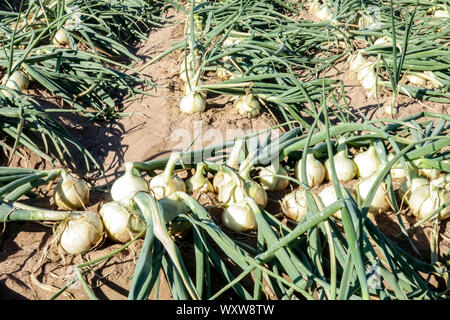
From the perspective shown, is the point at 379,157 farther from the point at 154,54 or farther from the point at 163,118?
the point at 154,54

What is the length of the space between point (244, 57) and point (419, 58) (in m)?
1.23

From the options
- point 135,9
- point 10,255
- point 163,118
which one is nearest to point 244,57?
point 163,118

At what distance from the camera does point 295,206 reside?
185cm

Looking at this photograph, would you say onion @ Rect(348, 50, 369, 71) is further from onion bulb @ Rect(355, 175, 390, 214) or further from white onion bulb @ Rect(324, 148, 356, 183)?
onion bulb @ Rect(355, 175, 390, 214)

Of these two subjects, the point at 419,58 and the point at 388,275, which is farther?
the point at 419,58

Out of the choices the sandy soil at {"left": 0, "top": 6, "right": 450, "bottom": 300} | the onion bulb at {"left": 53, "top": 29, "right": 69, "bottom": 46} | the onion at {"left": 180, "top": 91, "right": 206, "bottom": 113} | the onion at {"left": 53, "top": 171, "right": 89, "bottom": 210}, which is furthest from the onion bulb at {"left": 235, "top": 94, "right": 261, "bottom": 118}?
the onion bulb at {"left": 53, "top": 29, "right": 69, "bottom": 46}

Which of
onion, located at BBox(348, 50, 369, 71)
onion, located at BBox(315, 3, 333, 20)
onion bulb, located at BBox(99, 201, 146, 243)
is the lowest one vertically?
onion bulb, located at BBox(99, 201, 146, 243)

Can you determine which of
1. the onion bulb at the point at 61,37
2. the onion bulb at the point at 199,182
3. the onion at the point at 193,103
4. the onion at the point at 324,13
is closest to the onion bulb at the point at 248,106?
Answer: the onion at the point at 193,103

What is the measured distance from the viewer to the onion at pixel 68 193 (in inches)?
70.7

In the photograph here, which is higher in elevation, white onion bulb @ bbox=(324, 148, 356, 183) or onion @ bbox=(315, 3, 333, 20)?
onion @ bbox=(315, 3, 333, 20)

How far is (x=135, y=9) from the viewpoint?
14.1 ft

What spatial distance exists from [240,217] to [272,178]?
0.40 m

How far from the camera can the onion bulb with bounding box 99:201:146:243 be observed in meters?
1.58

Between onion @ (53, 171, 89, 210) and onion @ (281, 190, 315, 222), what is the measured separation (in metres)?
0.83
